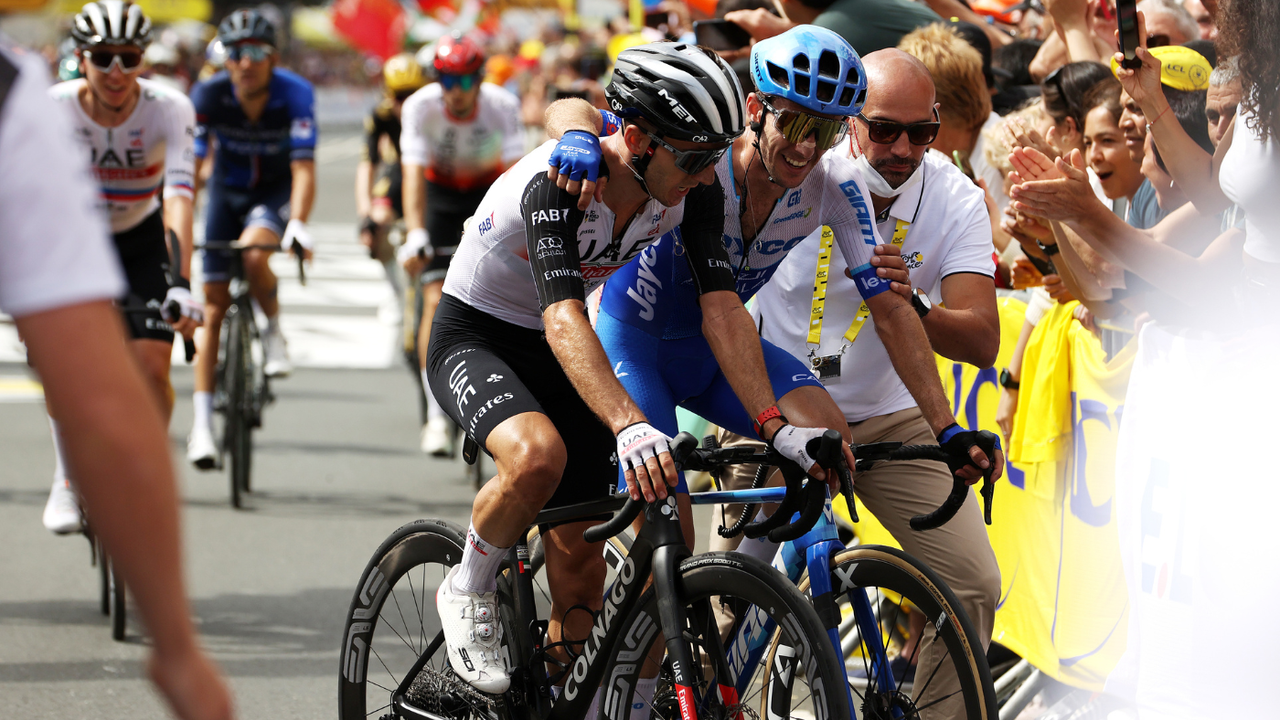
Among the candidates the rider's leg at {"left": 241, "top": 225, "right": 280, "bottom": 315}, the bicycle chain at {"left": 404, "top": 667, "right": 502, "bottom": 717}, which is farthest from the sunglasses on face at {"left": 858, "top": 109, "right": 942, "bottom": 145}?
the rider's leg at {"left": 241, "top": 225, "right": 280, "bottom": 315}

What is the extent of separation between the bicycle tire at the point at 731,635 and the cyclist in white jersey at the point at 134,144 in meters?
3.32

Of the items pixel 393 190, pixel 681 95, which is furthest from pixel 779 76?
pixel 393 190

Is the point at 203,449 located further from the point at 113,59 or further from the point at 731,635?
the point at 731,635

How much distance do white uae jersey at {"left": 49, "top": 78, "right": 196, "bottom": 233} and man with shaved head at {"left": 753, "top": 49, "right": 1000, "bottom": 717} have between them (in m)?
3.35

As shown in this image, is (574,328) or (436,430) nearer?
(574,328)

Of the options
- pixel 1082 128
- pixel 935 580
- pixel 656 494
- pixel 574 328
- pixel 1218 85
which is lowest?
pixel 935 580

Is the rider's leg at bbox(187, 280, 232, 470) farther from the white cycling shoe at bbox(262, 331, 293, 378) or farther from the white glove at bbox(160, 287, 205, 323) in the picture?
the white glove at bbox(160, 287, 205, 323)

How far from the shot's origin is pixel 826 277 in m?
3.85

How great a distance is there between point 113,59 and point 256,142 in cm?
270

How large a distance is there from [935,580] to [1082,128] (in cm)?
243

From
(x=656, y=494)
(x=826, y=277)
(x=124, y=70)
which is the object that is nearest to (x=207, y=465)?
(x=124, y=70)

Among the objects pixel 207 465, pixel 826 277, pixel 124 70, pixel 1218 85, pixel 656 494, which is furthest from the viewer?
pixel 207 465

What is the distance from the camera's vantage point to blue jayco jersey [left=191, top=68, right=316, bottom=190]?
28.0ft

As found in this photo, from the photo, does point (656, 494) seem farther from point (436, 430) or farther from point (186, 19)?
point (186, 19)
